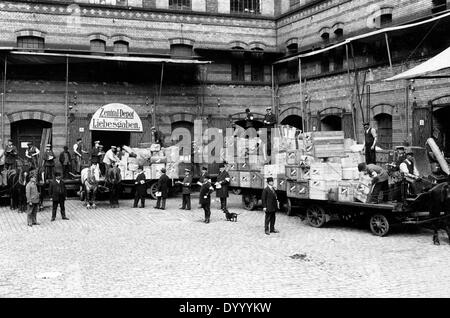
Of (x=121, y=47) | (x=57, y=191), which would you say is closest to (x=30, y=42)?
(x=121, y=47)

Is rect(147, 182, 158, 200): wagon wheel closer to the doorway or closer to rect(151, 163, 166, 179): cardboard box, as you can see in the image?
rect(151, 163, 166, 179): cardboard box

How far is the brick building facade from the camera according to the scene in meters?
21.5

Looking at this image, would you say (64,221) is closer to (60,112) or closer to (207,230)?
(207,230)

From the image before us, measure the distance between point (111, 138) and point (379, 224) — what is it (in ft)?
53.0

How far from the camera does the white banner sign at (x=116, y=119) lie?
23312mm

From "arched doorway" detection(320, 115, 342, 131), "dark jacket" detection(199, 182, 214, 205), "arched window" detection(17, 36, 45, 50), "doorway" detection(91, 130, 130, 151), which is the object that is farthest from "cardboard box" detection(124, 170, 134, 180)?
"arched doorway" detection(320, 115, 342, 131)

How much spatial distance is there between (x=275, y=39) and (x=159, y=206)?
1436 centimetres

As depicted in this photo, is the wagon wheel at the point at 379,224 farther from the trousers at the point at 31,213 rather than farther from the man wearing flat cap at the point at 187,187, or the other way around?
the trousers at the point at 31,213

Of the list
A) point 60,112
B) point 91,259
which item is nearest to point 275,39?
point 60,112

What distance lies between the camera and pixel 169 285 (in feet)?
27.8

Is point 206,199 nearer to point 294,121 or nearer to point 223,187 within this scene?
point 223,187

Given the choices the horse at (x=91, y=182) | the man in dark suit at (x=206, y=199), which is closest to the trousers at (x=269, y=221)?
the man in dark suit at (x=206, y=199)

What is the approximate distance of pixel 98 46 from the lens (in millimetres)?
25250

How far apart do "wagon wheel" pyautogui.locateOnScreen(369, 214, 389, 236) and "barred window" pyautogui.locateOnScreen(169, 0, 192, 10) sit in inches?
697
